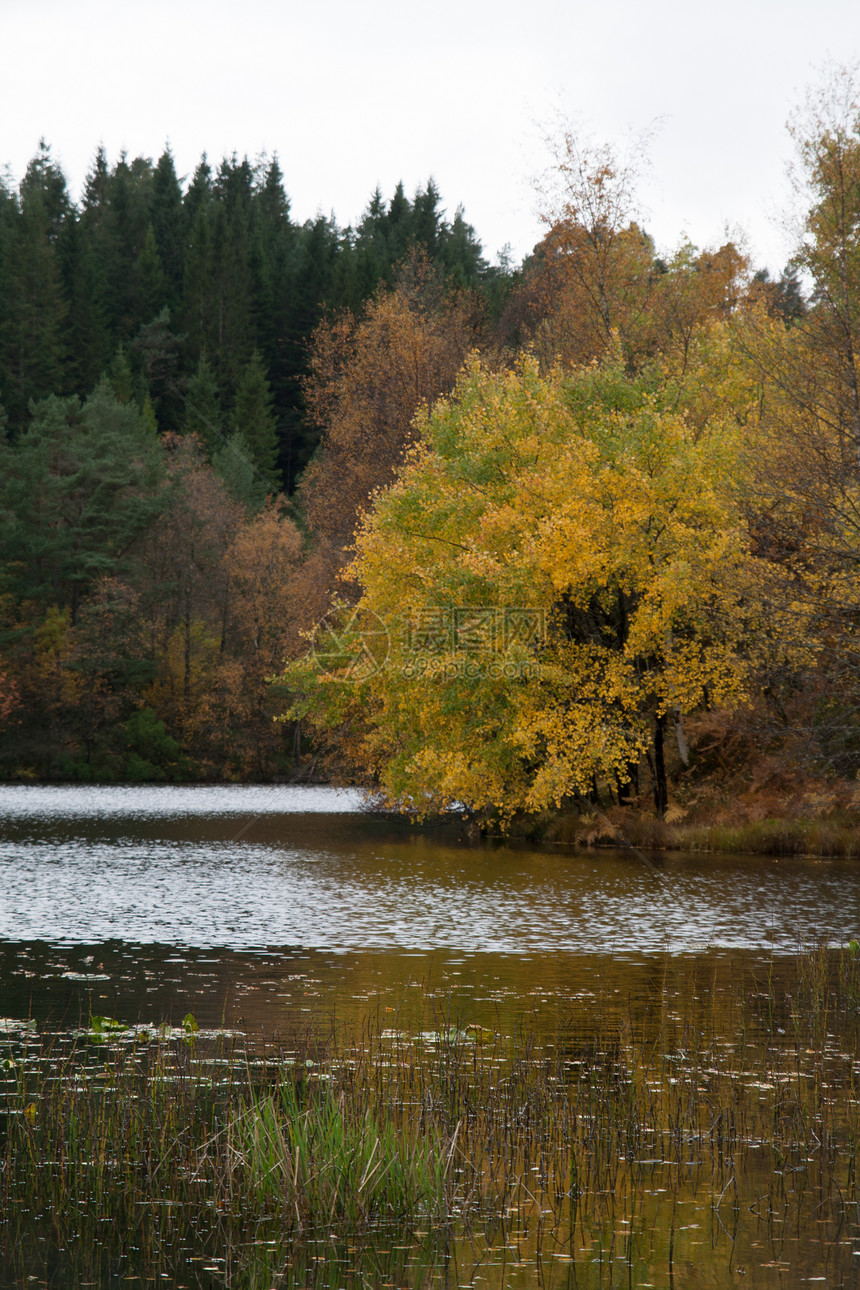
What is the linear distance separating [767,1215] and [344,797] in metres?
54.6

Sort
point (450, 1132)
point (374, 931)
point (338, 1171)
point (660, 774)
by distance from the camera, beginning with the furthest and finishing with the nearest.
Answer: point (660, 774) < point (374, 931) < point (450, 1132) < point (338, 1171)

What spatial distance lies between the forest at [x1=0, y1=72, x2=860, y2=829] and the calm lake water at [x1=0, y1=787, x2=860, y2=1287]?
3.45 metres

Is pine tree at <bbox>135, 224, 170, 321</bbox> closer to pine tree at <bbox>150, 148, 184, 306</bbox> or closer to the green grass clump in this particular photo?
pine tree at <bbox>150, 148, 184, 306</bbox>

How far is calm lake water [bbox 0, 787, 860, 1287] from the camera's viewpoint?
12914mm

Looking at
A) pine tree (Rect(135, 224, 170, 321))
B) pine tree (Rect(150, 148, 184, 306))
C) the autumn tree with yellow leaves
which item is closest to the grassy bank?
the autumn tree with yellow leaves

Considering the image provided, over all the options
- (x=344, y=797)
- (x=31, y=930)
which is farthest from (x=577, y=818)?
(x=344, y=797)

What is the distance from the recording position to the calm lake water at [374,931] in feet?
42.4

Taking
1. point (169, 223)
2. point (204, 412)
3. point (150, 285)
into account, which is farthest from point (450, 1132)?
point (169, 223)

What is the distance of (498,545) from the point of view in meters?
32.4

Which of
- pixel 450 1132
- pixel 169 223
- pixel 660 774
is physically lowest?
pixel 450 1132

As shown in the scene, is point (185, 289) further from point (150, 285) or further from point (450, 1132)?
point (450, 1132)

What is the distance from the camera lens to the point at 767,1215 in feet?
24.0

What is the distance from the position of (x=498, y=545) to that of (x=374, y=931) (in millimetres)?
15176

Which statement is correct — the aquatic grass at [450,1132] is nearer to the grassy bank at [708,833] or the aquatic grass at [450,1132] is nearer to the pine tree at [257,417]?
the grassy bank at [708,833]
